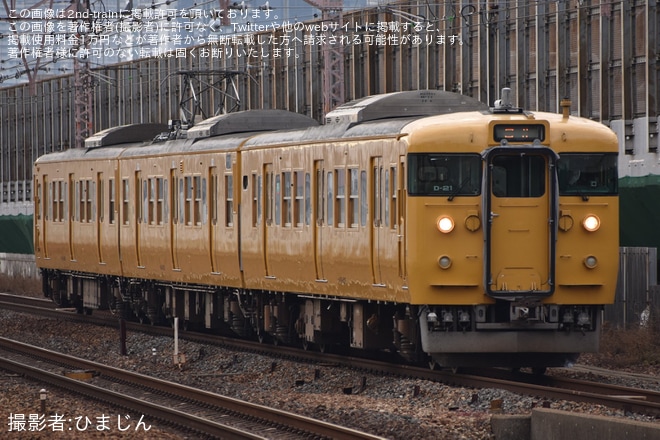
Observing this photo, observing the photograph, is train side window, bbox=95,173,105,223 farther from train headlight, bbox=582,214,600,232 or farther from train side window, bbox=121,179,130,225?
train headlight, bbox=582,214,600,232

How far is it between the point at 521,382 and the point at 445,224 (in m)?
2.10

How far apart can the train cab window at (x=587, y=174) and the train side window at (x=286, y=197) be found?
5.17 meters

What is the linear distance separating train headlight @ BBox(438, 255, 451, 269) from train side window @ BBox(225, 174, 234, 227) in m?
7.39

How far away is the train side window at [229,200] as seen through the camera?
24.8m

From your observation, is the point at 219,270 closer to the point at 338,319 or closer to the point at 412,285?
the point at 338,319

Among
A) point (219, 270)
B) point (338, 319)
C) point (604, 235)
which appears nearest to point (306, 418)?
point (604, 235)

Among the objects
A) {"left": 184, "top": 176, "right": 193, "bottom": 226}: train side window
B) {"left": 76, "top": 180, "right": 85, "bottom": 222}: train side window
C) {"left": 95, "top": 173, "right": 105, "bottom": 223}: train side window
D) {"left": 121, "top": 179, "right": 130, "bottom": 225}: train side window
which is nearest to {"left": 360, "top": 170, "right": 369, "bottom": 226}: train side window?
{"left": 184, "top": 176, "right": 193, "bottom": 226}: train side window

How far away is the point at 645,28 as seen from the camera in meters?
30.1

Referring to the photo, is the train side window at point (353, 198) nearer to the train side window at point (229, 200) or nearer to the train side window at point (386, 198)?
the train side window at point (386, 198)

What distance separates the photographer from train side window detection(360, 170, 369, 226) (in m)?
19.6

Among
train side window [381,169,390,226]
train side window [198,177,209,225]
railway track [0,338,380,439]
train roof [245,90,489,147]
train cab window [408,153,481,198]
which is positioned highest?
train roof [245,90,489,147]

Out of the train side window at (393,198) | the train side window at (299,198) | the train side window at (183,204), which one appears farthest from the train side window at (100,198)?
the train side window at (393,198)

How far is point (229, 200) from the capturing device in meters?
25.0

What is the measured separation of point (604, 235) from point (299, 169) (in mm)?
5118
